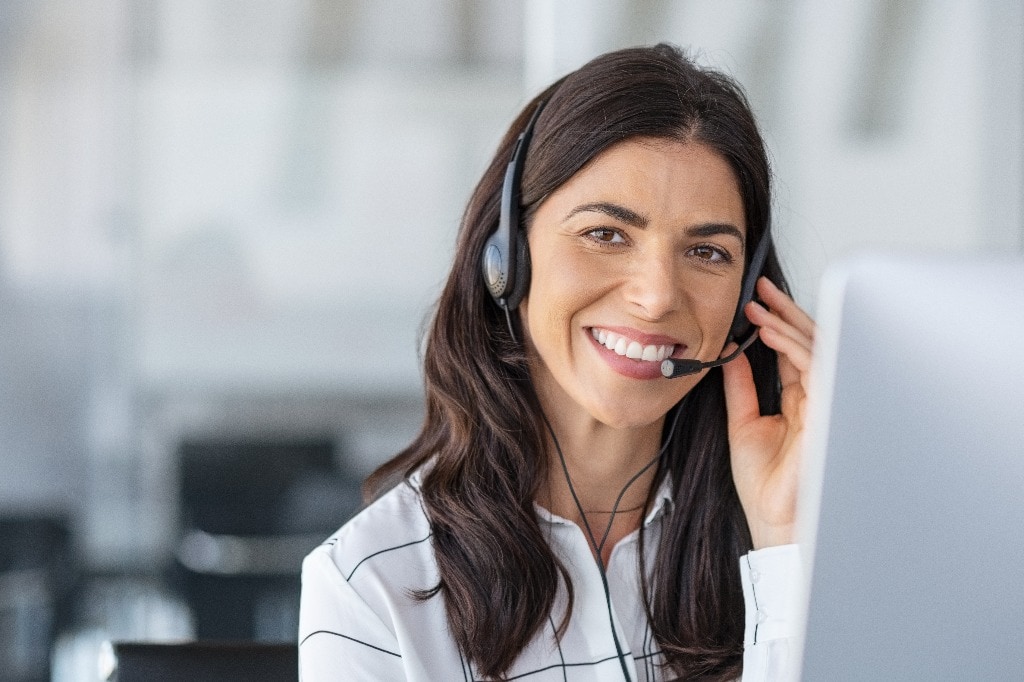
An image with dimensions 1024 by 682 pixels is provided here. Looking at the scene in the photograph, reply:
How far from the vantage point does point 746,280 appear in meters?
1.29

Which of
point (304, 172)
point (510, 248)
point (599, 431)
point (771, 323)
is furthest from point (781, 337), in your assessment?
point (304, 172)

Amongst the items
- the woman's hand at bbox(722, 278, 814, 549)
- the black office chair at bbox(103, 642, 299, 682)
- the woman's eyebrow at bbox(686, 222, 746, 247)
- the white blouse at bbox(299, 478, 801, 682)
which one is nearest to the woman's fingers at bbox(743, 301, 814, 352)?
the woman's hand at bbox(722, 278, 814, 549)

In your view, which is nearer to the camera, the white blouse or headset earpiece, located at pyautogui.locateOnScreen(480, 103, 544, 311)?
the white blouse

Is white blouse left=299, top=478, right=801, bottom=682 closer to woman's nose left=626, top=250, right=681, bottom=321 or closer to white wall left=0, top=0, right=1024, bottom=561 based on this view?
woman's nose left=626, top=250, right=681, bottom=321

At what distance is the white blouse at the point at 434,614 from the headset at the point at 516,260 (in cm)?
27

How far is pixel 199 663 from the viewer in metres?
1.19

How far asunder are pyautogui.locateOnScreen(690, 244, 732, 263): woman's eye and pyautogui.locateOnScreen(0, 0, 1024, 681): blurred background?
71.5 inches

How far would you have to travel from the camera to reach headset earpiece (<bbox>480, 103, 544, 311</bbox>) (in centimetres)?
129

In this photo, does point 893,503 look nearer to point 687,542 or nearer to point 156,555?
point 687,542

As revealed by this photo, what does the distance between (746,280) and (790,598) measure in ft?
1.24

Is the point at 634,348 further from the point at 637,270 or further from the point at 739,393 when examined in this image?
the point at 739,393

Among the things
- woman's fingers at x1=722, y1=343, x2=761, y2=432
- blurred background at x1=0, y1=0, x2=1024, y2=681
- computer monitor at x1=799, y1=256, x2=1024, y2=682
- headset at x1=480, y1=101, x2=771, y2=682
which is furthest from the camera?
blurred background at x1=0, y1=0, x2=1024, y2=681

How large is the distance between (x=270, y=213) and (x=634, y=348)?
2061 mm

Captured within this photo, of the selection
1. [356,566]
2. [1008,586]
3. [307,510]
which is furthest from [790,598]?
[307,510]
